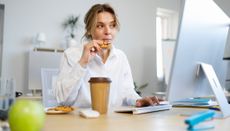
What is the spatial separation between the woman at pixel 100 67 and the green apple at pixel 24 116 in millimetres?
606

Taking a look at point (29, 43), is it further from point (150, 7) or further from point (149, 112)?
point (149, 112)

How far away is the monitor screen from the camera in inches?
36.2

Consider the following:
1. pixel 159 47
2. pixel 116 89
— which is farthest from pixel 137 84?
pixel 116 89

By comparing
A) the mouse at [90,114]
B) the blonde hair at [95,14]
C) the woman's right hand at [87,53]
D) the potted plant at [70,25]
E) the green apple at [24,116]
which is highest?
the potted plant at [70,25]

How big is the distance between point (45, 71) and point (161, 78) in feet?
10.5

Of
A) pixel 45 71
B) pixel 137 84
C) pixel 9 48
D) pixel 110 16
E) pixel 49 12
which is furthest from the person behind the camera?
pixel 137 84

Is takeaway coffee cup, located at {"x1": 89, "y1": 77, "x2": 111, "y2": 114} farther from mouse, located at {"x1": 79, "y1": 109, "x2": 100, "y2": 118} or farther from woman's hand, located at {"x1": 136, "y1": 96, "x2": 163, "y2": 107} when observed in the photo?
woman's hand, located at {"x1": 136, "y1": 96, "x2": 163, "y2": 107}

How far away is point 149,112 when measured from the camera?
108cm

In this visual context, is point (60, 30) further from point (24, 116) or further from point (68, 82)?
point (24, 116)

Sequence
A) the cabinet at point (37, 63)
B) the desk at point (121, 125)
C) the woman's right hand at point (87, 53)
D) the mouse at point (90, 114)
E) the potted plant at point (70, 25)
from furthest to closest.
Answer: the potted plant at point (70, 25) < the cabinet at point (37, 63) < the woman's right hand at point (87, 53) < the mouse at point (90, 114) < the desk at point (121, 125)

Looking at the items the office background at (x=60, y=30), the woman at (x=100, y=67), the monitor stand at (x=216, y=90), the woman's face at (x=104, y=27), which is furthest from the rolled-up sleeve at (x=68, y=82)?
the office background at (x=60, y=30)

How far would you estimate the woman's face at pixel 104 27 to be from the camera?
146 cm

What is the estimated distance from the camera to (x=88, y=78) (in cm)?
145

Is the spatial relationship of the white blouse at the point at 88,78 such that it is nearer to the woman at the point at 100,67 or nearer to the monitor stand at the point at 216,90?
the woman at the point at 100,67
